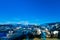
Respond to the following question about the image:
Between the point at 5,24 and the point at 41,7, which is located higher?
the point at 41,7

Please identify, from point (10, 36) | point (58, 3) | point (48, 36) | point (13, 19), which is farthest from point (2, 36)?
point (58, 3)

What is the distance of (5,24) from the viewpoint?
8.68 feet

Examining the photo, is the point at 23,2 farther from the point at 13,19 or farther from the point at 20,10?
the point at 13,19

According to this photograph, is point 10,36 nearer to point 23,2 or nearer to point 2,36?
point 2,36

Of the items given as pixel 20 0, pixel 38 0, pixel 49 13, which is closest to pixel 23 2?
pixel 20 0

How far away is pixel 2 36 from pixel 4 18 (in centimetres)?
28

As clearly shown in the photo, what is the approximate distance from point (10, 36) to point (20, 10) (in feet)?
1.43

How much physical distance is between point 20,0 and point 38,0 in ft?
0.93

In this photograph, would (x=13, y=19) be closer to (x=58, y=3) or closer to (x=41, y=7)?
(x=41, y=7)

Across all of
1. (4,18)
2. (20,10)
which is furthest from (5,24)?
(20,10)

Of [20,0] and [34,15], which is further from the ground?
[20,0]

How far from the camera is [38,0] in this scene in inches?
106

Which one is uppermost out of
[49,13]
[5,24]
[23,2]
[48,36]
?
[23,2]

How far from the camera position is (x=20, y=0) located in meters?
2.71
